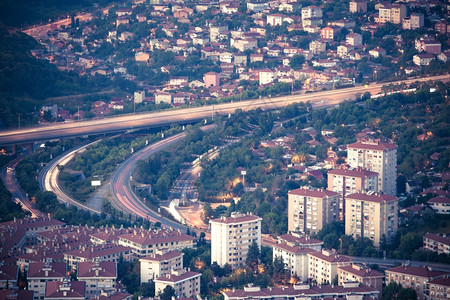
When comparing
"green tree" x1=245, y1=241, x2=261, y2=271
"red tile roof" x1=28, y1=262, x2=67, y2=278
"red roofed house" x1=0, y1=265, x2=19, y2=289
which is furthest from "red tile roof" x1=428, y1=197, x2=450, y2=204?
"red roofed house" x1=0, y1=265, x2=19, y2=289

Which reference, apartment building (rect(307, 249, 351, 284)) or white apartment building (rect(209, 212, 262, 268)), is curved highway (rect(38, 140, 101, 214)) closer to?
white apartment building (rect(209, 212, 262, 268))

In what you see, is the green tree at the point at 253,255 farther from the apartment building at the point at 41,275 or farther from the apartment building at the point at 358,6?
the apartment building at the point at 358,6

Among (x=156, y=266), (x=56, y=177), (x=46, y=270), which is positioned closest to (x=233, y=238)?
(x=156, y=266)

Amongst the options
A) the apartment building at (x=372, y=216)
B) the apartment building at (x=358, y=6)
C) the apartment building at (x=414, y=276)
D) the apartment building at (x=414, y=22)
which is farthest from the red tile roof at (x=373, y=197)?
the apartment building at (x=358, y=6)

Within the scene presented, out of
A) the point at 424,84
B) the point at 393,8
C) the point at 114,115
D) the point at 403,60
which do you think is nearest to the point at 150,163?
the point at 114,115

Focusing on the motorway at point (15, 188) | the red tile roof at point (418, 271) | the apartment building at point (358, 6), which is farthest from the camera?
the apartment building at point (358, 6)
